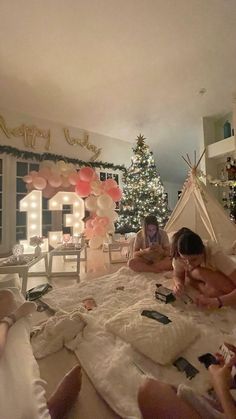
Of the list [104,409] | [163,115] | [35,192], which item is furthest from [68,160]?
[104,409]

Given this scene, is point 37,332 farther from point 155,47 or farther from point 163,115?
point 163,115

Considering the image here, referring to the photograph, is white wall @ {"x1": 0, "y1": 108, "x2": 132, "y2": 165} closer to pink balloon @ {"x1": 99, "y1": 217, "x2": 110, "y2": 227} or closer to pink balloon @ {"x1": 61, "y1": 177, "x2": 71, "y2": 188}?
pink balloon @ {"x1": 61, "y1": 177, "x2": 71, "y2": 188}

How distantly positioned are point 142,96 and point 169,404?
4.29 m

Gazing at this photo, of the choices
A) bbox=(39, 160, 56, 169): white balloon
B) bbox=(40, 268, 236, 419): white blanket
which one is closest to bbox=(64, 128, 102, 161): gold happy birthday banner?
bbox=(39, 160, 56, 169): white balloon

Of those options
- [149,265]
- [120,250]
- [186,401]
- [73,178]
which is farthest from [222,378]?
[73,178]

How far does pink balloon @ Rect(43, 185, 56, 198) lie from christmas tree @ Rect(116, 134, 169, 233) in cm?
157

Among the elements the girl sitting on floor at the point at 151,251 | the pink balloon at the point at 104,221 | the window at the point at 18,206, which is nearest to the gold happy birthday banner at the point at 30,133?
the window at the point at 18,206

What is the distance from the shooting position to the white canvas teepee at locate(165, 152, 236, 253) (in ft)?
10.9

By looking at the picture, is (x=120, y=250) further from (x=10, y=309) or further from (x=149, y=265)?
(x=10, y=309)

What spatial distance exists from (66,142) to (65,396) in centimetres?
458

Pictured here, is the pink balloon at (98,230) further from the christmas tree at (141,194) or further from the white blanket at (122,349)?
the white blanket at (122,349)

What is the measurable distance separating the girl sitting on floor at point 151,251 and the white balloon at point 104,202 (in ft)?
5.44

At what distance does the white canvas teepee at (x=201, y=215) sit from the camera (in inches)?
131

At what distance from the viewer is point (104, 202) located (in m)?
4.21
